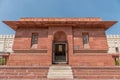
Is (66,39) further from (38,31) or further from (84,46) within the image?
(38,31)

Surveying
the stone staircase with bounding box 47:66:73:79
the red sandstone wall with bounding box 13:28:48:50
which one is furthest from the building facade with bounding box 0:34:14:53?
the stone staircase with bounding box 47:66:73:79

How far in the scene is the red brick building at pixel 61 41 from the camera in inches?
427

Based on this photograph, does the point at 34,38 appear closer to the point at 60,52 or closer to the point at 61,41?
the point at 61,41

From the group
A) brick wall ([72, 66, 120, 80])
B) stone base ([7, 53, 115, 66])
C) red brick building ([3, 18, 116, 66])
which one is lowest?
brick wall ([72, 66, 120, 80])

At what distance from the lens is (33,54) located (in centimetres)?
1108

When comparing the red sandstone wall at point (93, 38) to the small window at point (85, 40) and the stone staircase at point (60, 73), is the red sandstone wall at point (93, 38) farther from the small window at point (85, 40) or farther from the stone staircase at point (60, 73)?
the stone staircase at point (60, 73)

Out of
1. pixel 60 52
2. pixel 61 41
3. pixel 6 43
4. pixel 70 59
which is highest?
pixel 6 43

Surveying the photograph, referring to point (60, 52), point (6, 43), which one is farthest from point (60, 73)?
point (6, 43)

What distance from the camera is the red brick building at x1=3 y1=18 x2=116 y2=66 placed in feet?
35.6

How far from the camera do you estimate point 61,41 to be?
11758mm

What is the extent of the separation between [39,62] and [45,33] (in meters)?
2.32

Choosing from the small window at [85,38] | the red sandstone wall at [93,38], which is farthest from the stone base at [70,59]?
the small window at [85,38]

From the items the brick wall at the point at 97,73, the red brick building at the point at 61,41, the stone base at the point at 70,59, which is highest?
the red brick building at the point at 61,41

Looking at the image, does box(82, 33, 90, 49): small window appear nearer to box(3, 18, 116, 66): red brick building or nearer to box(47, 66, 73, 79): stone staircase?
box(3, 18, 116, 66): red brick building
